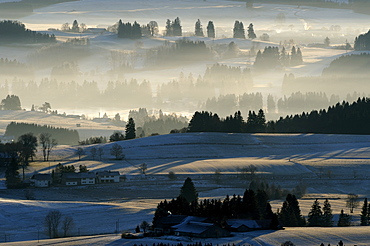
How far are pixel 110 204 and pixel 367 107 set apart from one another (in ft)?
244

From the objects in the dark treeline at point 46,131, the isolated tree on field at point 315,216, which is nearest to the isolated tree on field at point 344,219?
the isolated tree on field at point 315,216

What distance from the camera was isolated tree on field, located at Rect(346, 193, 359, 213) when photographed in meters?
112

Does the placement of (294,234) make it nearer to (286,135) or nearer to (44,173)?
(44,173)

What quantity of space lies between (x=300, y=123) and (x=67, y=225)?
264 feet

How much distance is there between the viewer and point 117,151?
141750 millimetres

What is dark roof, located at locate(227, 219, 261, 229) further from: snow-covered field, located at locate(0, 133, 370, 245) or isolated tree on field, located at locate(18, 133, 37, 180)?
isolated tree on field, located at locate(18, 133, 37, 180)

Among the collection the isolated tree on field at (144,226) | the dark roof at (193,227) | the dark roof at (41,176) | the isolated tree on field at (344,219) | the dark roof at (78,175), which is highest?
the dark roof at (41,176)

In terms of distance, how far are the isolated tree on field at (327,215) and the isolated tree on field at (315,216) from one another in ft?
1.26

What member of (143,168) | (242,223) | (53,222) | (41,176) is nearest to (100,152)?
(143,168)

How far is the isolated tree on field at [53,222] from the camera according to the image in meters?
97.0

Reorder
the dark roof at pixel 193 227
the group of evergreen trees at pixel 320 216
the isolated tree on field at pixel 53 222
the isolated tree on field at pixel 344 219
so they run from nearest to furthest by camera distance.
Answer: the dark roof at pixel 193 227, the isolated tree on field at pixel 53 222, the isolated tree on field at pixel 344 219, the group of evergreen trees at pixel 320 216

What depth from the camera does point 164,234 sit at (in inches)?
3725

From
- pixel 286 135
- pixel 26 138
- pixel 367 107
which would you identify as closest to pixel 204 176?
pixel 26 138

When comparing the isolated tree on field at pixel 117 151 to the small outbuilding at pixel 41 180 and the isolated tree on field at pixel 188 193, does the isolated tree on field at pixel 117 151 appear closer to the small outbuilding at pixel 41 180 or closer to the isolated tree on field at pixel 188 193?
the small outbuilding at pixel 41 180
